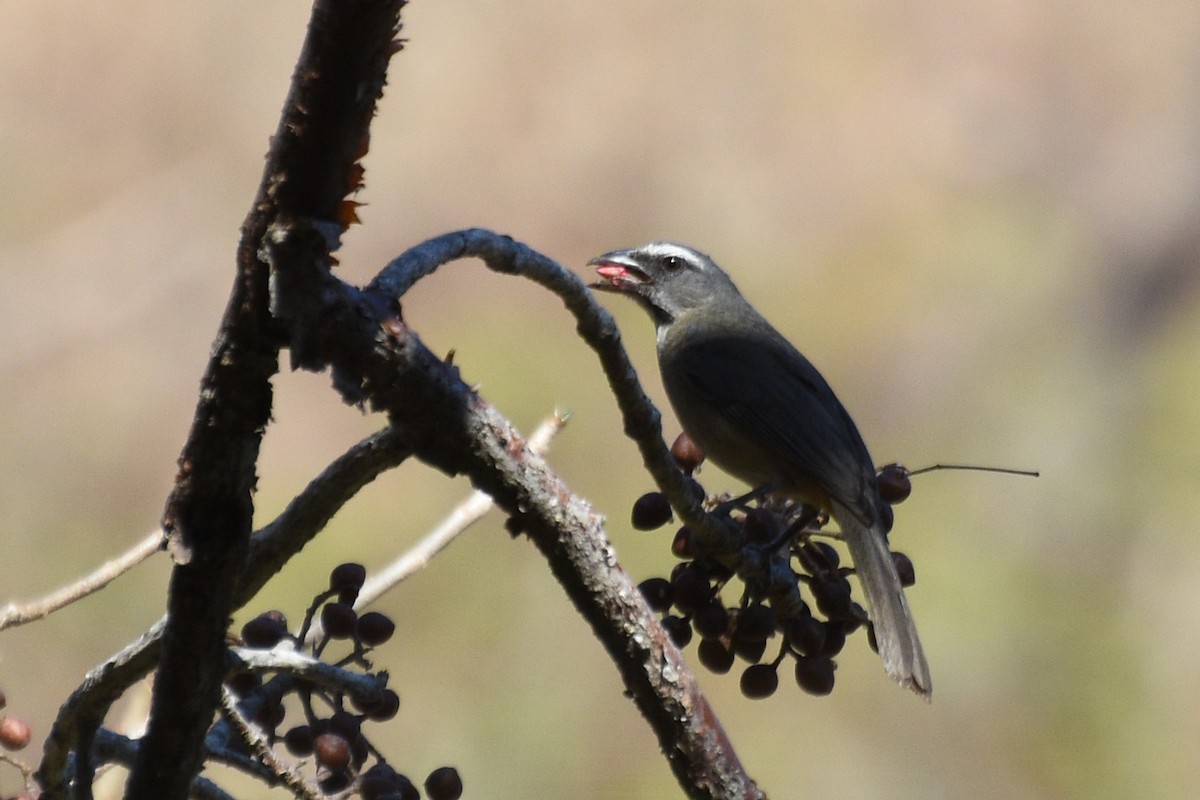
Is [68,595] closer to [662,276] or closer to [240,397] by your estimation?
[240,397]

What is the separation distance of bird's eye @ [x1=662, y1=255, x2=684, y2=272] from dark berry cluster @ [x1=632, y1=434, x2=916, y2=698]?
263 cm

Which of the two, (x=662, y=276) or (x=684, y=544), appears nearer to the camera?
(x=684, y=544)

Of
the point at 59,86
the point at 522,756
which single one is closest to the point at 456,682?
the point at 522,756

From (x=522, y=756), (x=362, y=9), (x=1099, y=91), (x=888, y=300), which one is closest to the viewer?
(x=362, y=9)

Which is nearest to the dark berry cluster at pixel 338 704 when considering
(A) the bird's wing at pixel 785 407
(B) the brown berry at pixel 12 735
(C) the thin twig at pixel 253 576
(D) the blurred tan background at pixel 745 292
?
(C) the thin twig at pixel 253 576

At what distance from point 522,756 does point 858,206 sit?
6602mm

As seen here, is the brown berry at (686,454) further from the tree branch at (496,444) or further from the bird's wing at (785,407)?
the bird's wing at (785,407)

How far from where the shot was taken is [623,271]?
18.7 ft

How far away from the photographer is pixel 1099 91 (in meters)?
13.6

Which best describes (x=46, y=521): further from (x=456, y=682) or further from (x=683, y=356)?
(x=683, y=356)

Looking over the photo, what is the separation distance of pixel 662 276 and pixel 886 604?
6.63 feet

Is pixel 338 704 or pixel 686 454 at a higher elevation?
pixel 686 454

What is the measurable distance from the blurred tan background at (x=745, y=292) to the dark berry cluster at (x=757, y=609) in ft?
13.5

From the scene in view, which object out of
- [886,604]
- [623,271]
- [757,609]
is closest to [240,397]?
[757,609]
